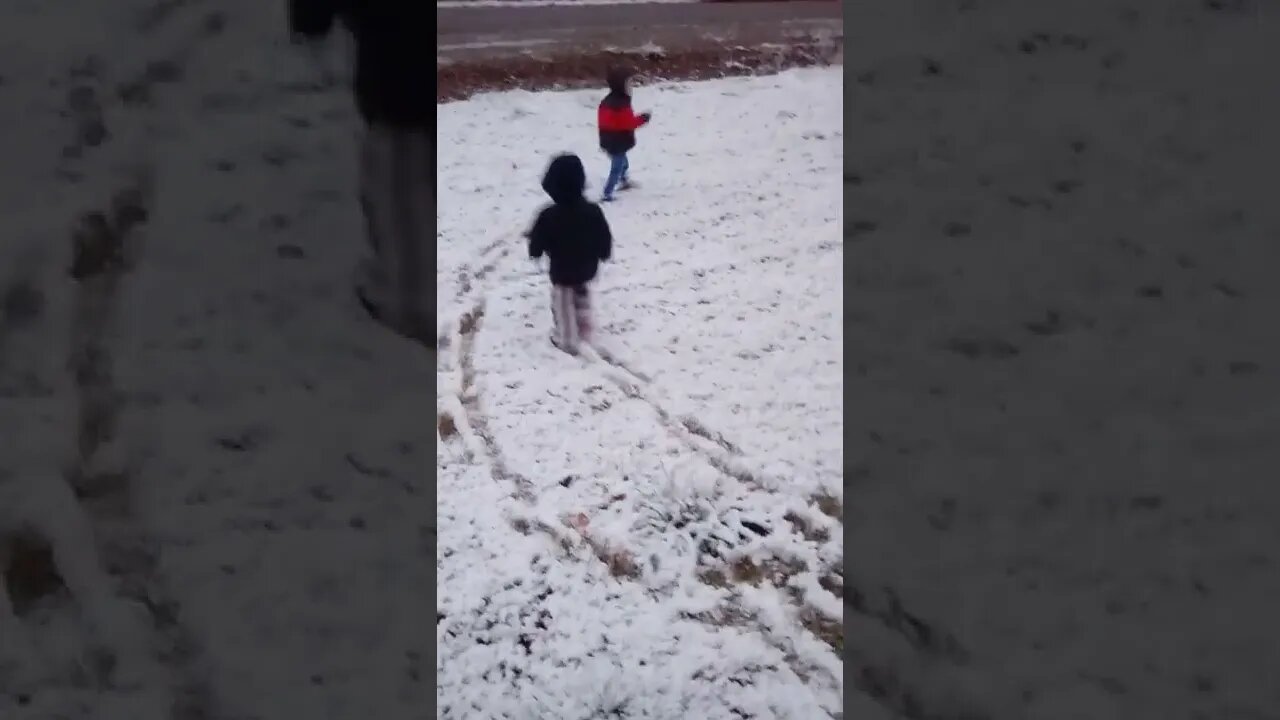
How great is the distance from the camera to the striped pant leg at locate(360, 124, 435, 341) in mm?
447

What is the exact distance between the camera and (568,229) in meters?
1.54

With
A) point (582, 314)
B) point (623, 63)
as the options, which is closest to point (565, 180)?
point (582, 314)

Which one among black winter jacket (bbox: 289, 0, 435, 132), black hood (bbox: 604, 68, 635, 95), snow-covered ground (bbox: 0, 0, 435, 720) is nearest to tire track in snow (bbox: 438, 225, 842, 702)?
black hood (bbox: 604, 68, 635, 95)

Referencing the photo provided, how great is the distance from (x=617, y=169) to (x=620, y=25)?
1.01 feet

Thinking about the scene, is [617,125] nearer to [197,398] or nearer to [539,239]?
[539,239]

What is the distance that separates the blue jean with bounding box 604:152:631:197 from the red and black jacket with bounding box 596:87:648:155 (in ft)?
0.04

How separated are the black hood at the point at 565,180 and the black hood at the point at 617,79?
0.28 m

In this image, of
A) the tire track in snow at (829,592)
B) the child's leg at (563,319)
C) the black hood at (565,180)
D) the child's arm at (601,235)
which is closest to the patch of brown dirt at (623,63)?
the black hood at (565,180)

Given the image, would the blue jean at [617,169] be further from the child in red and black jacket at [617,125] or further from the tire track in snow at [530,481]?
the tire track in snow at [530,481]

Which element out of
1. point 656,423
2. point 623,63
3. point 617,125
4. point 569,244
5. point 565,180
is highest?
point 623,63
